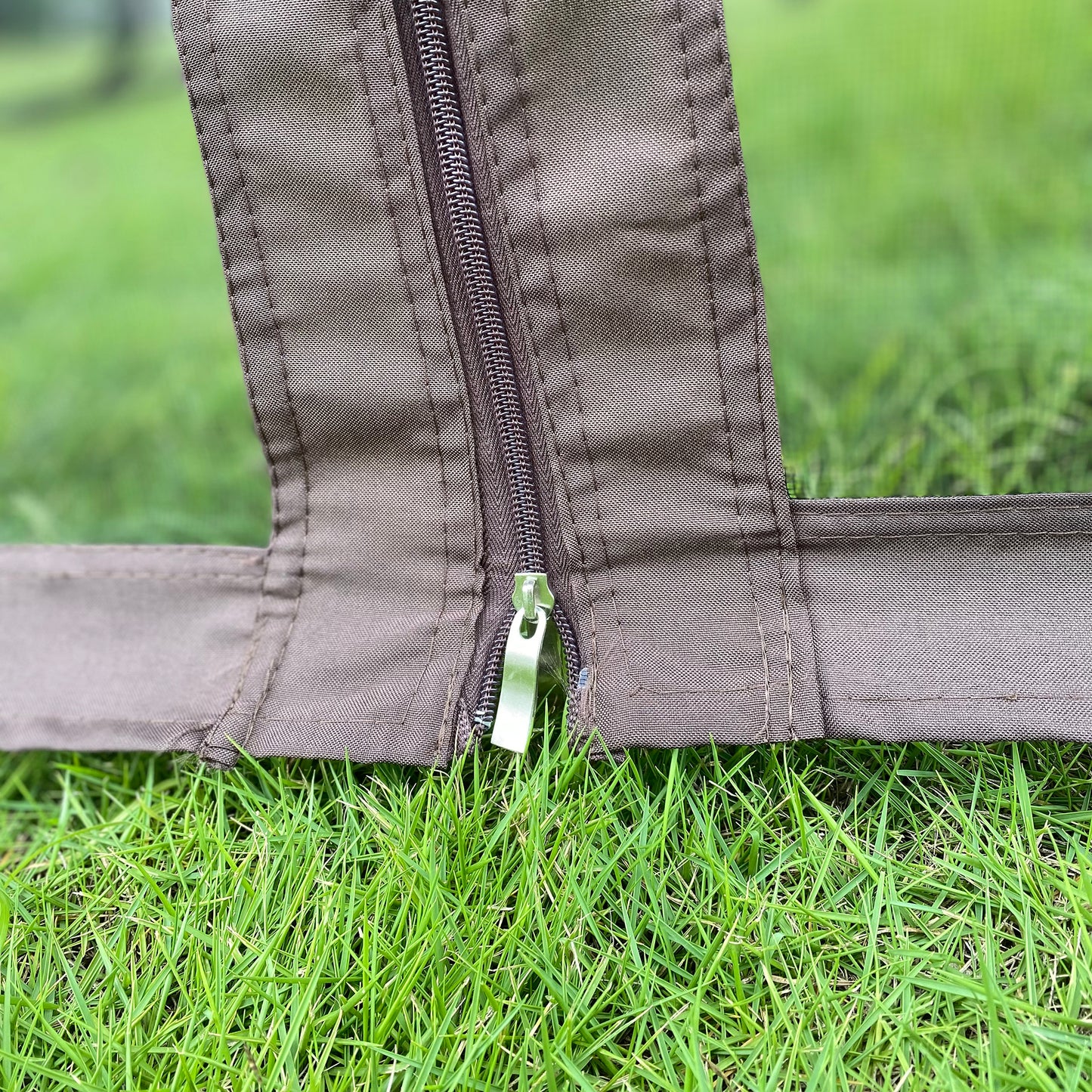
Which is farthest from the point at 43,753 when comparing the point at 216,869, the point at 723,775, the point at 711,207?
the point at 711,207

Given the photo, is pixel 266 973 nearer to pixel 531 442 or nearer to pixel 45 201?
pixel 531 442

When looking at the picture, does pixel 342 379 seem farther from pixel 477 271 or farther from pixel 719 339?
pixel 719 339

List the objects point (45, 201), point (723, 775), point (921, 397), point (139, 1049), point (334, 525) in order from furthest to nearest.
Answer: point (45, 201), point (921, 397), point (334, 525), point (723, 775), point (139, 1049)

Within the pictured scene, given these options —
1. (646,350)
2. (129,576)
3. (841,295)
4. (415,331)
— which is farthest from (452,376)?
(841,295)

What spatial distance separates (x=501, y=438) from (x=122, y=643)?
0.48m

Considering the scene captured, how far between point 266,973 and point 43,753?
0.42 metres

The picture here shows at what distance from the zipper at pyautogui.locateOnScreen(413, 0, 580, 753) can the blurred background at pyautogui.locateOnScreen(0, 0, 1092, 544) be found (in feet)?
0.89

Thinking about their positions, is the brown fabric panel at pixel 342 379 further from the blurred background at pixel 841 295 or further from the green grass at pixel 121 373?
the green grass at pixel 121 373

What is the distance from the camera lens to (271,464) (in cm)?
96

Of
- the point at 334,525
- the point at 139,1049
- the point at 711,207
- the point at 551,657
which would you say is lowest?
the point at 139,1049

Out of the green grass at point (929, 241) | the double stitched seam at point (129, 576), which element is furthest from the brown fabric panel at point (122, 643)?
the green grass at point (929, 241)

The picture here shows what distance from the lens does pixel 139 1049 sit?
2.40ft

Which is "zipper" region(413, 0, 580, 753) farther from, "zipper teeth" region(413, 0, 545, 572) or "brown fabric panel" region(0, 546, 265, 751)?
"brown fabric panel" region(0, 546, 265, 751)

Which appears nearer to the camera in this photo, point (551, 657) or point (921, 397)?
point (551, 657)
